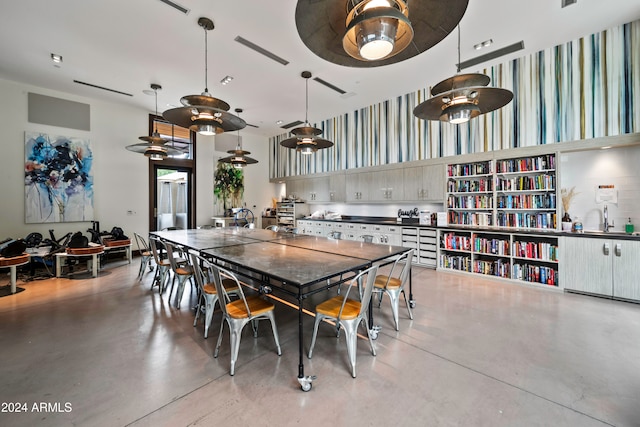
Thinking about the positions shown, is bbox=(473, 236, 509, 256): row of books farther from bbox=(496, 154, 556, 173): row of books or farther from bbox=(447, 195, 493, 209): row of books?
bbox=(496, 154, 556, 173): row of books

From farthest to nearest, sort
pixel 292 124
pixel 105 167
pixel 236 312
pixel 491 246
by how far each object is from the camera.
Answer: pixel 292 124 → pixel 105 167 → pixel 491 246 → pixel 236 312

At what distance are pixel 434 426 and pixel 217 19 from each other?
16.5ft

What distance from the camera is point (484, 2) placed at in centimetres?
334

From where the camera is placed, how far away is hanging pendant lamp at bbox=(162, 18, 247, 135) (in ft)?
8.86

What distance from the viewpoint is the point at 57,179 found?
5.89 m

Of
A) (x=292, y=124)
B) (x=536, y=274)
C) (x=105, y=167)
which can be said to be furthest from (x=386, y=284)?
(x=105, y=167)

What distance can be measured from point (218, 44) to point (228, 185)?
5.14 meters

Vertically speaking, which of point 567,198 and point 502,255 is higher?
point 567,198

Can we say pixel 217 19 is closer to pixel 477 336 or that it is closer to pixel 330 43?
pixel 330 43

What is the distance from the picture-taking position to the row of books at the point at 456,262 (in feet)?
16.9

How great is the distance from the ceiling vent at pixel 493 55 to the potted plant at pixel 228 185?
22.7ft

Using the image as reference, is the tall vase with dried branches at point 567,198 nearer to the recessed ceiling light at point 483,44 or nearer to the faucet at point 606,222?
the faucet at point 606,222

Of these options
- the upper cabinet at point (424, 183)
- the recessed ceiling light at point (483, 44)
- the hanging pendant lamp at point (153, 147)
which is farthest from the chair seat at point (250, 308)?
the recessed ceiling light at point (483, 44)

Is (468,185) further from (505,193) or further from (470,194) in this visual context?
(505,193)
